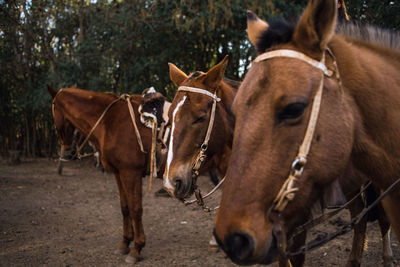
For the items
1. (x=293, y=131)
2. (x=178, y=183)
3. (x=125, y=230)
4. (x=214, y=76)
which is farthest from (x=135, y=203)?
(x=293, y=131)

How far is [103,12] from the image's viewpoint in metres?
10.2

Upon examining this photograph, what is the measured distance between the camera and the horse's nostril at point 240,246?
110 cm

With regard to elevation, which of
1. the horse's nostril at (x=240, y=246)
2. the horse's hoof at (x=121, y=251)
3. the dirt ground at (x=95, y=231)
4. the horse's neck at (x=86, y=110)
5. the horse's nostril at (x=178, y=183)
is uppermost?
the horse's nostril at (x=240, y=246)

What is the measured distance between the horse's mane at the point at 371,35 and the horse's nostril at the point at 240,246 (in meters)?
1.22

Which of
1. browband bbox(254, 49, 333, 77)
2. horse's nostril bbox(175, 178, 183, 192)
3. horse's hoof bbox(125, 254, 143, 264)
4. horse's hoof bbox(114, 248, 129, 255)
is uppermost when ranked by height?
browband bbox(254, 49, 333, 77)

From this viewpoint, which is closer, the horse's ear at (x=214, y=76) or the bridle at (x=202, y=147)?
the bridle at (x=202, y=147)

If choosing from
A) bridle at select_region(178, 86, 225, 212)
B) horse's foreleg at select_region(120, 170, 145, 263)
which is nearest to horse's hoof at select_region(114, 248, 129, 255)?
horse's foreleg at select_region(120, 170, 145, 263)

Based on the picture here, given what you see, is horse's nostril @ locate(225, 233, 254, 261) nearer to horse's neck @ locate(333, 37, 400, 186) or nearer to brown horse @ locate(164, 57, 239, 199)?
horse's neck @ locate(333, 37, 400, 186)

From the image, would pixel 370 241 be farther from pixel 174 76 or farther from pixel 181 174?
pixel 174 76

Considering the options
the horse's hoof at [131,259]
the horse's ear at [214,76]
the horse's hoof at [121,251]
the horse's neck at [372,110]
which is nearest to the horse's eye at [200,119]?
the horse's ear at [214,76]

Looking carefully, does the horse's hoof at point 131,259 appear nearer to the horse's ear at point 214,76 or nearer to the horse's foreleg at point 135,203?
the horse's foreleg at point 135,203

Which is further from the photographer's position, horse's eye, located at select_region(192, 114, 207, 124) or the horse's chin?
horse's eye, located at select_region(192, 114, 207, 124)

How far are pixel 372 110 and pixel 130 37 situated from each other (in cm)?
926

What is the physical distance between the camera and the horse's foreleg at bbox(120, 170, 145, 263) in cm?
414
